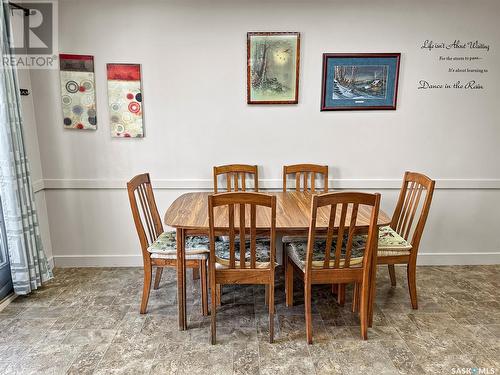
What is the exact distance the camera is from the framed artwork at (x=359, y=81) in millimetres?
2809

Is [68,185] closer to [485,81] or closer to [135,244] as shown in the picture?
[135,244]

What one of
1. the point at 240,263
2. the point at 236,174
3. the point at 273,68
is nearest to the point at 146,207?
the point at 236,174

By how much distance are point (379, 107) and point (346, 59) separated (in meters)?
0.50

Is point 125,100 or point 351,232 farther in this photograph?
point 125,100

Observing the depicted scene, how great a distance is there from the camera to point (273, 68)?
2820mm

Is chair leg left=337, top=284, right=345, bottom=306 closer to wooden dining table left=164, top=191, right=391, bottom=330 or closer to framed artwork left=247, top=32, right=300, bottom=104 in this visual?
wooden dining table left=164, top=191, right=391, bottom=330

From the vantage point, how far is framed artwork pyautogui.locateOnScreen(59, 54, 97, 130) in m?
2.78

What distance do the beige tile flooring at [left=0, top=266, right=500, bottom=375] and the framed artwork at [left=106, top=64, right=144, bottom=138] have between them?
129cm

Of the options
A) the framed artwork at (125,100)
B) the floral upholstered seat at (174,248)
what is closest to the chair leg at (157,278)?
the floral upholstered seat at (174,248)

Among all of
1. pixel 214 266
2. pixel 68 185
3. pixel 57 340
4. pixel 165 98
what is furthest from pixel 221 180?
pixel 57 340

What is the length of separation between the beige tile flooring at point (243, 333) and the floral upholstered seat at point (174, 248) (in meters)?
0.46

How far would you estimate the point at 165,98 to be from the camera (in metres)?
2.86

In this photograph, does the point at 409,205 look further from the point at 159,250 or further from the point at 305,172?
the point at 159,250

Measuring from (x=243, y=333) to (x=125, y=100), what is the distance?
2.08m
